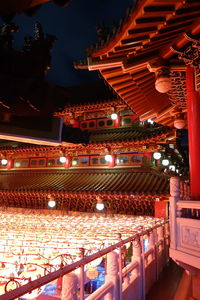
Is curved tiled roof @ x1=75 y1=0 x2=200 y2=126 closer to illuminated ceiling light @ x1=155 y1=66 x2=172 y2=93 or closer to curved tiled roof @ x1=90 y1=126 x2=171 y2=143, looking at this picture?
illuminated ceiling light @ x1=155 y1=66 x2=172 y2=93

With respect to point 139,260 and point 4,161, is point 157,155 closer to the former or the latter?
point 139,260

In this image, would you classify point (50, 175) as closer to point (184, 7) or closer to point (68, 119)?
point (68, 119)

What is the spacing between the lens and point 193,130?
15.9 ft

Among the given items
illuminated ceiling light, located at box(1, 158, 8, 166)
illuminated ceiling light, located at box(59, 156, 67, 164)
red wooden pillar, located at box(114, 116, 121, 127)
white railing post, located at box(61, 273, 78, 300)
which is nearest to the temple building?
white railing post, located at box(61, 273, 78, 300)

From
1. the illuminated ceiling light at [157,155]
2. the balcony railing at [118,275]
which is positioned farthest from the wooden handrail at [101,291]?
the illuminated ceiling light at [157,155]

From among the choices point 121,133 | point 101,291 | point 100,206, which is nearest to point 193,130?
point 101,291

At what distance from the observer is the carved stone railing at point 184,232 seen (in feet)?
12.8

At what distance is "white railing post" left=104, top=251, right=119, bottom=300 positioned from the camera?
3.85 meters

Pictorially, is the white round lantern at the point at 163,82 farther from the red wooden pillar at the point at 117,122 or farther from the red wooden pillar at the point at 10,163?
the red wooden pillar at the point at 10,163

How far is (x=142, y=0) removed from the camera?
3184 millimetres

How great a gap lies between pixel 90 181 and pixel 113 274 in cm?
953

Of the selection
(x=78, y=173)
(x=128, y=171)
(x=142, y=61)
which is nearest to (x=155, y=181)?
(x=128, y=171)

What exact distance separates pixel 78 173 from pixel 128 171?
329 centimetres

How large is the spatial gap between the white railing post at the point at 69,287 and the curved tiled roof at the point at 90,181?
8079 mm
